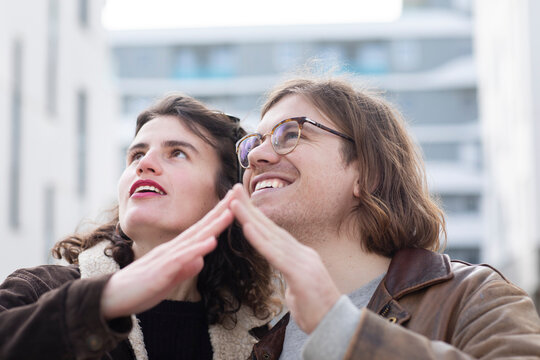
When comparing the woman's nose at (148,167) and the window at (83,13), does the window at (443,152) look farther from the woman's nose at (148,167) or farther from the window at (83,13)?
the woman's nose at (148,167)

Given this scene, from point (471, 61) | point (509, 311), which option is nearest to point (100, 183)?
point (509, 311)

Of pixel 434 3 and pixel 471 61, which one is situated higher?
pixel 434 3

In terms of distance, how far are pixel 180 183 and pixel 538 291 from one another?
1350cm

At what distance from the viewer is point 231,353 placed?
3658 millimetres

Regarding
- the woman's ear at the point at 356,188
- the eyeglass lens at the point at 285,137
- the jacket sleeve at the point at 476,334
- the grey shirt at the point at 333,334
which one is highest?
the eyeglass lens at the point at 285,137

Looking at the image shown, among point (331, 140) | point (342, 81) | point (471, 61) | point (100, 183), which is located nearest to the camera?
point (331, 140)

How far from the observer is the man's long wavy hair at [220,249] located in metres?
3.87

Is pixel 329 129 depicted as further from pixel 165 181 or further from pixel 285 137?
pixel 165 181

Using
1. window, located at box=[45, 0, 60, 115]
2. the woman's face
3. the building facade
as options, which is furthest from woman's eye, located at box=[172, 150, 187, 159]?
window, located at box=[45, 0, 60, 115]

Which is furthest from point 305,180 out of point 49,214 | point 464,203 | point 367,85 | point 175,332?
point 464,203

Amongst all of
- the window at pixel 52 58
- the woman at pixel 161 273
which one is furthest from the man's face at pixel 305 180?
the window at pixel 52 58

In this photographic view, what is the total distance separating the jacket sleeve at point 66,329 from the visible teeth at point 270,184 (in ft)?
4.02

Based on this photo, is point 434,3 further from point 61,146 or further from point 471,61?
point 61,146

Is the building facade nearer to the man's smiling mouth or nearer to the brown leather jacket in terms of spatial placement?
the man's smiling mouth
